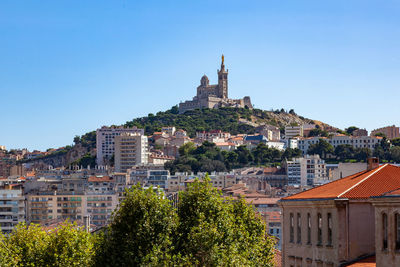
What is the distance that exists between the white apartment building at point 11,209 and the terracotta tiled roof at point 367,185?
9776 cm

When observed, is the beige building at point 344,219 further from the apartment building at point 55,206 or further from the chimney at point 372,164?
the apartment building at point 55,206

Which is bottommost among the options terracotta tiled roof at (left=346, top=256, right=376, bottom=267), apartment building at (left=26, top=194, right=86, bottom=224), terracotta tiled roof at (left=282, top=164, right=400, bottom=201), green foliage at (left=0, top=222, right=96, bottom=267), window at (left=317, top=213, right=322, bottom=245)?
apartment building at (left=26, top=194, right=86, bottom=224)

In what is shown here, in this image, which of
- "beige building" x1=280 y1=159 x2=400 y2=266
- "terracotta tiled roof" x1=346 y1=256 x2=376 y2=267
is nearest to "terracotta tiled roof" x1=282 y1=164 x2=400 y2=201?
"beige building" x1=280 y1=159 x2=400 y2=266

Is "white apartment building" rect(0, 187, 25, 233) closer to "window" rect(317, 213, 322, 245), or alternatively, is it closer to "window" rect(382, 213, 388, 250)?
"window" rect(317, 213, 322, 245)

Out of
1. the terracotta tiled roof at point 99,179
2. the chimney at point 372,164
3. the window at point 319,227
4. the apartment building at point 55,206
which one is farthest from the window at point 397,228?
the terracotta tiled roof at point 99,179

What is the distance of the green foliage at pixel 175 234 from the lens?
36.6 m

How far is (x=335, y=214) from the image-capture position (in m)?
30.5

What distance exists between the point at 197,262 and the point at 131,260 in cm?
341

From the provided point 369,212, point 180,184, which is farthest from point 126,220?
point 180,184

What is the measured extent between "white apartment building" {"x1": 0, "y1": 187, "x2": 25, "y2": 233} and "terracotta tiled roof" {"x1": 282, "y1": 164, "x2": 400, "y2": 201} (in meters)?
97.8

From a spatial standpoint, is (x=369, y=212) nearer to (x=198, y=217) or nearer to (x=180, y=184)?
(x=198, y=217)

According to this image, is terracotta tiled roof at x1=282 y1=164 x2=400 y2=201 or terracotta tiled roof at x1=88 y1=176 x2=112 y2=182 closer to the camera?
terracotta tiled roof at x1=282 y1=164 x2=400 y2=201

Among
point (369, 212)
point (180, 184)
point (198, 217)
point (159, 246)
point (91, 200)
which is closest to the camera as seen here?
point (369, 212)

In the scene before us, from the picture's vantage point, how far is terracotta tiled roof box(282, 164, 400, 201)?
30.4 metres
